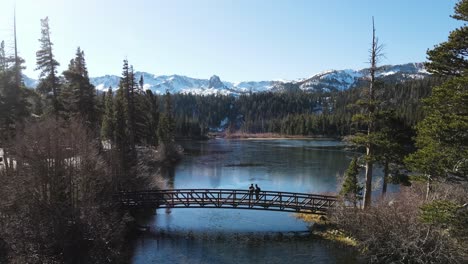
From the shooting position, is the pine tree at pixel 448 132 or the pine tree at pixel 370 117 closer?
the pine tree at pixel 448 132

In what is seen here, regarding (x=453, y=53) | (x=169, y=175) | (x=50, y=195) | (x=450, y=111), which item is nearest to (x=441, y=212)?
(x=450, y=111)

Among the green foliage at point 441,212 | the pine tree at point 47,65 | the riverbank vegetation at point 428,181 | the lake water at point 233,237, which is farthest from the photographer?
the pine tree at point 47,65

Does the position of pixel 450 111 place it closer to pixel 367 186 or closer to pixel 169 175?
pixel 367 186

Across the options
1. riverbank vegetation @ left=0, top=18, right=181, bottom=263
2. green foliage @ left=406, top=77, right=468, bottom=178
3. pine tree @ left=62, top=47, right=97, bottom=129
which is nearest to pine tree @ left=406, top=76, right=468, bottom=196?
green foliage @ left=406, top=77, right=468, bottom=178

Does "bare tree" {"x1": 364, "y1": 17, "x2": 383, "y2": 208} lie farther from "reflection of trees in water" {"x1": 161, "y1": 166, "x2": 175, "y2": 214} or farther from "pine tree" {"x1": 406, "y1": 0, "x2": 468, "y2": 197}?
"reflection of trees in water" {"x1": 161, "y1": 166, "x2": 175, "y2": 214}

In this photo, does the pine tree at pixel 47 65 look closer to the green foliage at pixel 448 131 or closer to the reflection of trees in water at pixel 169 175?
the reflection of trees in water at pixel 169 175

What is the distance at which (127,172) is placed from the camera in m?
37.6

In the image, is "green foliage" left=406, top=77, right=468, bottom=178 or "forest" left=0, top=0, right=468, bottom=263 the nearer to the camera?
"green foliage" left=406, top=77, right=468, bottom=178

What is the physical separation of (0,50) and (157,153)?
2802cm

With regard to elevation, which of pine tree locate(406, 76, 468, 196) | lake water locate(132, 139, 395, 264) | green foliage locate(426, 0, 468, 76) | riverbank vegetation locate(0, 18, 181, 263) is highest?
green foliage locate(426, 0, 468, 76)

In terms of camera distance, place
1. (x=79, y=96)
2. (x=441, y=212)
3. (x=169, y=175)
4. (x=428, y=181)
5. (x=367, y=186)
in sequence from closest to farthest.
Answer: (x=441, y=212)
(x=428, y=181)
(x=367, y=186)
(x=79, y=96)
(x=169, y=175)

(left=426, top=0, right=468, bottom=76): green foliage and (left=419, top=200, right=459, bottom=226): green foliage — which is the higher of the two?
(left=426, top=0, right=468, bottom=76): green foliage

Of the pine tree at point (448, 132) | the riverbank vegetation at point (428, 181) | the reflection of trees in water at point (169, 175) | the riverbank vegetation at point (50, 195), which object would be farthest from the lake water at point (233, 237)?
the pine tree at point (448, 132)

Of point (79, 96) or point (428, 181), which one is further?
point (79, 96)
